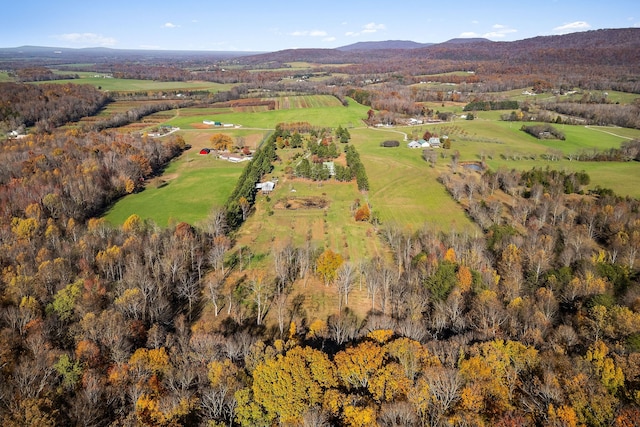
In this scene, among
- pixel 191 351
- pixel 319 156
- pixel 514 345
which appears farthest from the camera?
pixel 319 156

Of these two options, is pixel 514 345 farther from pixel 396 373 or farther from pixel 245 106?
pixel 245 106

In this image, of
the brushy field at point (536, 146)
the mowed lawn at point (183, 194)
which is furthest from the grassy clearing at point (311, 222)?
the brushy field at point (536, 146)

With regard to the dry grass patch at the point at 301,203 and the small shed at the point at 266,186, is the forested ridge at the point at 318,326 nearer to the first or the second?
the dry grass patch at the point at 301,203

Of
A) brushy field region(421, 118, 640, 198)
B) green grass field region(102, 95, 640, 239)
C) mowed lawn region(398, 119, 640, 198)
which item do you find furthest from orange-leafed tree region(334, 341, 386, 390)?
brushy field region(421, 118, 640, 198)

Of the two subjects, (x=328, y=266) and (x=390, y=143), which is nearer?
(x=328, y=266)

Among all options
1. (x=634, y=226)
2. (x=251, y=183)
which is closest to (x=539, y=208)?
(x=634, y=226)

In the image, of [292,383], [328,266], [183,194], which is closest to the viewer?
[292,383]

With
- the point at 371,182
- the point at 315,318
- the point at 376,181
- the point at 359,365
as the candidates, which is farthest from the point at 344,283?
the point at 376,181

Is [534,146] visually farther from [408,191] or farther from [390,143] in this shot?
[408,191]
